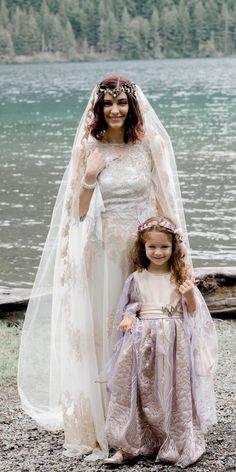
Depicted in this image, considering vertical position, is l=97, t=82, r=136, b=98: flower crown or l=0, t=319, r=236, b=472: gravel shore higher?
l=97, t=82, r=136, b=98: flower crown

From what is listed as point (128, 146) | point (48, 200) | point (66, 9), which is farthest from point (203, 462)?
point (66, 9)

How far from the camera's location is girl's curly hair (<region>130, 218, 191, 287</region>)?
5133 millimetres

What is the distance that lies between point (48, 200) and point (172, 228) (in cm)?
1675

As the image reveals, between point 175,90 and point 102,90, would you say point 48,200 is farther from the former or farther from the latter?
point 175,90

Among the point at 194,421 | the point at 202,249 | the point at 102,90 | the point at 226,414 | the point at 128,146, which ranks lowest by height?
the point at 202,249

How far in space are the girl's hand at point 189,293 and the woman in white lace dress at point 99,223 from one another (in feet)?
1.41

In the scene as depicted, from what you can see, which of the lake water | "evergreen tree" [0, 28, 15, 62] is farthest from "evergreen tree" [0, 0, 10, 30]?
the lake water

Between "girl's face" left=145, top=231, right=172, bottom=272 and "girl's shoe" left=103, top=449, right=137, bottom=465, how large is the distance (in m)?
1.16

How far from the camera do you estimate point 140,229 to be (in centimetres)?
516

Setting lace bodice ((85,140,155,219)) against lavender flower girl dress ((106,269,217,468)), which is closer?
lavender flower girl dress ((106,269,217,468))

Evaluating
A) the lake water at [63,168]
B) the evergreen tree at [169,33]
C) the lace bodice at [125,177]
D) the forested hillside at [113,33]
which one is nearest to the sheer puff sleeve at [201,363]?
the lace bodice at [125,177]

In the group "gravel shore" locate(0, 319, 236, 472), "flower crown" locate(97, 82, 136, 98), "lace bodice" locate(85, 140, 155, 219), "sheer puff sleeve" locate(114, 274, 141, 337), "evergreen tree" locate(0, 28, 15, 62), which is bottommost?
"gravel shore" locate(0, 319, 236, 472)

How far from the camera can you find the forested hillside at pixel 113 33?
164875 millimetres

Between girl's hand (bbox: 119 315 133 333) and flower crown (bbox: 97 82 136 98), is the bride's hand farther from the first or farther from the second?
girl's hand (bbox: 119 315 133 333)
